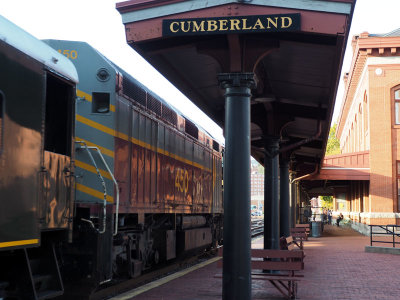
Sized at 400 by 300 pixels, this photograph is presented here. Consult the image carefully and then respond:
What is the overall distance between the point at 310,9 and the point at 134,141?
438 centimetres

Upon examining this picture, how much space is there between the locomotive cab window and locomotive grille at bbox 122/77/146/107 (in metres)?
2.50

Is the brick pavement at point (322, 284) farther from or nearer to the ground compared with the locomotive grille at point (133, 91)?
nearer to the ground

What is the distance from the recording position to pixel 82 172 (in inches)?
330

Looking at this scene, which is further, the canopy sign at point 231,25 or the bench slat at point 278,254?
the bench slat at point 278,254

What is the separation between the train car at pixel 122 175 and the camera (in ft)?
26.1

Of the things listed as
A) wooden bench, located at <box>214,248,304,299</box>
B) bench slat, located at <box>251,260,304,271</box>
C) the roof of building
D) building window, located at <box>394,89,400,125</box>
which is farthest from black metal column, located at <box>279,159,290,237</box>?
the roof of building

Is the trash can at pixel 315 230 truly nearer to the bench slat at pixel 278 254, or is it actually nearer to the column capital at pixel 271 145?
the column capital at pixel 271 145

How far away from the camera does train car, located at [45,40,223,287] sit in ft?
26.1

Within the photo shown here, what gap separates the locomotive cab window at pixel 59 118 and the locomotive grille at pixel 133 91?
2499 millimetres

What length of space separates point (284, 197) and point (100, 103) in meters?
9.58

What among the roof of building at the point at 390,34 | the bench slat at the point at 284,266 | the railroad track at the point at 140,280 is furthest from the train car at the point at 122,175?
the roof of building at the point at 390,34

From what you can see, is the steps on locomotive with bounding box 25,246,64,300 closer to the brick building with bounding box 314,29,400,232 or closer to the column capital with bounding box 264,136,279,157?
the column capital with bounding box 264,136,279,157

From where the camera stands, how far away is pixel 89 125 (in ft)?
28.2

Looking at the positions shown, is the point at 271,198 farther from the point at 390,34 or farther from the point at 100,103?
the point at 390,34
